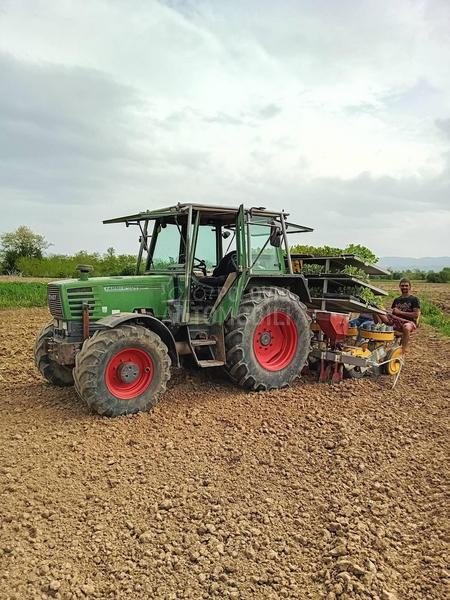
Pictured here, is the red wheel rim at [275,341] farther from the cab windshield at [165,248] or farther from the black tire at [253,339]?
the cab windshield at [165,248]

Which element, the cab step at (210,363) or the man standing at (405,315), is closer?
the cab step at (210,363)

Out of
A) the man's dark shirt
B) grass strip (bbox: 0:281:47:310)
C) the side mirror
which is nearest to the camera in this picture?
the side mirror

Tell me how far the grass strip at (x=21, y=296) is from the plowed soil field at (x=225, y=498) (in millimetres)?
12248

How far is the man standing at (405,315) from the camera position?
726 centimetres

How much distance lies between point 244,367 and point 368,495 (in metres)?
2.49

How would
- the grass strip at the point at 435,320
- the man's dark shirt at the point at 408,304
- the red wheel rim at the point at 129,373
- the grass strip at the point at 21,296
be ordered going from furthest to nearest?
the grass strip at the point at 21,296
the grass strip at the point at 435,320
the man's dark shirt at the point at 408,304
the red wheel rim at the point at 129,373

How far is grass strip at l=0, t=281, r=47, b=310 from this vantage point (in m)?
17.5

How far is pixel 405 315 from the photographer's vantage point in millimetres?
7891

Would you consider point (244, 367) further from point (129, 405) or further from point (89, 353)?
point (89, 353)

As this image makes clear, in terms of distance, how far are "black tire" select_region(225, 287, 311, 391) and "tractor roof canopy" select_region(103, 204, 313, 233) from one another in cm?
97

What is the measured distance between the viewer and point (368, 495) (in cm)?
383

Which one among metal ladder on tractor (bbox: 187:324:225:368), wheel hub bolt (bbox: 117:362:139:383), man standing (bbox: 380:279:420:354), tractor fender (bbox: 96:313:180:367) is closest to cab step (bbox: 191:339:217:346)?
metal ladder on tractor (bbox: 187:324:225:368)

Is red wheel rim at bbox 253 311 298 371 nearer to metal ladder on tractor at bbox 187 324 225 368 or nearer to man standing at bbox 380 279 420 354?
metal ladder on tractor at bbox 187 324 225 368

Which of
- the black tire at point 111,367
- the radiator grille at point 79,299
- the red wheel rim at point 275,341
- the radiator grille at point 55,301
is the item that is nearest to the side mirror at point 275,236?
the red wheel rim at point 275,341
